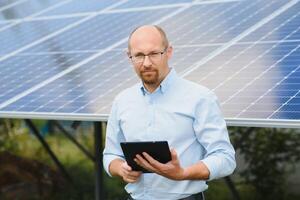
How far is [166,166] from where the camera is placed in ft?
10.3

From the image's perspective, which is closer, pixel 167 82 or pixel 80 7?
pixel 167 82

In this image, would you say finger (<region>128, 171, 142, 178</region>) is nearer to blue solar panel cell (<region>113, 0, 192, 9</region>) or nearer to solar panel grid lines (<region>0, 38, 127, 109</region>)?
solar panel grid lines (<region>0, 38, 127, 109</region>)

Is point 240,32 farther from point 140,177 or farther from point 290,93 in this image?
point 140,177

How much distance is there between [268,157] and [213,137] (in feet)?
22.0

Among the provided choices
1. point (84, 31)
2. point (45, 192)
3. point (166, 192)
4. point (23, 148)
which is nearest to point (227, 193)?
point (45, 192)

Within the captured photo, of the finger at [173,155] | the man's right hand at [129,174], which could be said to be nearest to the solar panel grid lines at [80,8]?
the man's right hand at [129,174]

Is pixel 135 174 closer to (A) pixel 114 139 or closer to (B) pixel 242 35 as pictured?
(A) pixel 114 139

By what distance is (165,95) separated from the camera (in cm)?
348

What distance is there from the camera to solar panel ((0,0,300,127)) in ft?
17.6

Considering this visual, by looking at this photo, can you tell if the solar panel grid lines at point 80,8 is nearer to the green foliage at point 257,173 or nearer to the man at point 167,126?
the green foliage at point 257,173

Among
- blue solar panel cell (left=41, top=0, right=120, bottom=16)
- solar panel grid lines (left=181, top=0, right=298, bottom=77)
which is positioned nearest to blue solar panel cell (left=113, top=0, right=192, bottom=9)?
blue solar panel cell (left=41, top=0, right=120, bottom=16)

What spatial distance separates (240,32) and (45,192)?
194 inches

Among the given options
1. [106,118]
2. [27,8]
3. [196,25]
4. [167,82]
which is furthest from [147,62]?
[27,8]

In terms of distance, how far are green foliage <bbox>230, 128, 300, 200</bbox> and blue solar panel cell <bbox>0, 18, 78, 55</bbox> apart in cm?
302
